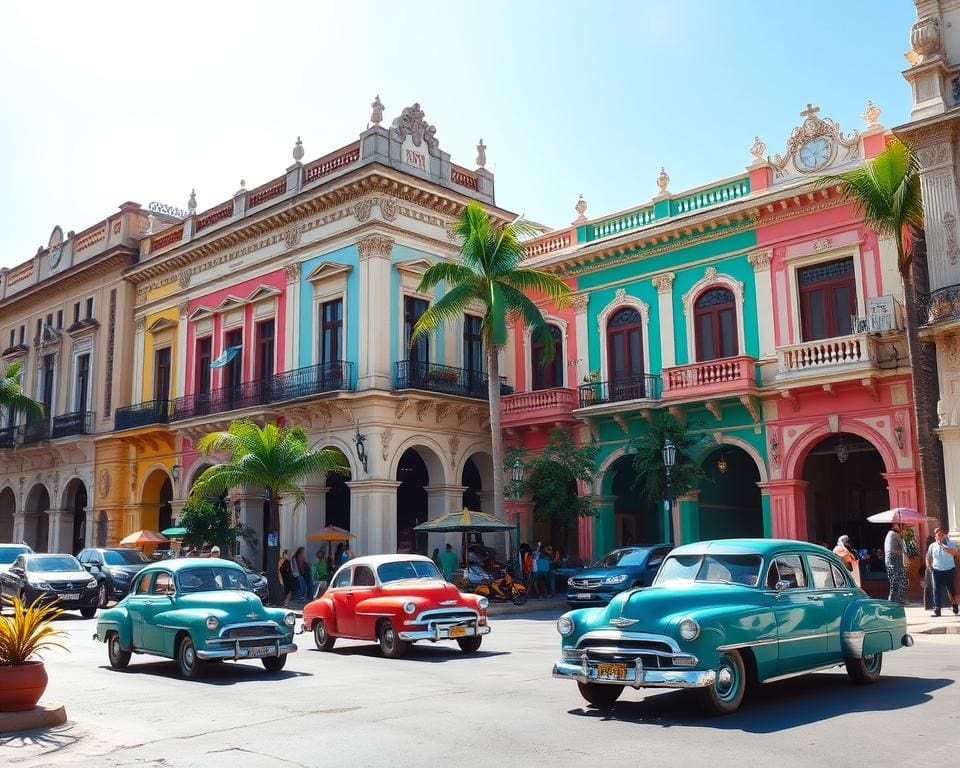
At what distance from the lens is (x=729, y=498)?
28281mm

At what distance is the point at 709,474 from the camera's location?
2792 centimetres

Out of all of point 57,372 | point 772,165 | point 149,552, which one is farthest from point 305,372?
point 57,372

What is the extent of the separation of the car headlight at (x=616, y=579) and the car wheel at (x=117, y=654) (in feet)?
35.5

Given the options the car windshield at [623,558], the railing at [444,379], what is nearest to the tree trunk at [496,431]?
the railing at [444,379]

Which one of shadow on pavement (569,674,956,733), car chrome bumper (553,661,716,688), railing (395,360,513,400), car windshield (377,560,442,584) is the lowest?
shadow on pavement (569,674,956,733)

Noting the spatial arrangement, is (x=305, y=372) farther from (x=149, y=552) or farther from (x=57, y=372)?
(x=57, y=372)

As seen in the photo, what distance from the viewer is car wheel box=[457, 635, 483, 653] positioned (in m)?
14.4

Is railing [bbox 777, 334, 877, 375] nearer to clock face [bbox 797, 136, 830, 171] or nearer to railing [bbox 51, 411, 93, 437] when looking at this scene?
clock face [bbox 797, 136, 830, 171]

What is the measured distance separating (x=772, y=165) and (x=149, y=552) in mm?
24006

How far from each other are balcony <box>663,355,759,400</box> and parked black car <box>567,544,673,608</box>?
14.2ft

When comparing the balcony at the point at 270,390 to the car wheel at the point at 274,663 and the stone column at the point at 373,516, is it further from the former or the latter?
the car wheel at the point at 274,663

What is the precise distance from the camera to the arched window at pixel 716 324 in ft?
83.7

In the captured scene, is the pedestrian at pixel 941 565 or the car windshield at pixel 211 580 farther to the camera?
the pedestrian at pixel 941 565

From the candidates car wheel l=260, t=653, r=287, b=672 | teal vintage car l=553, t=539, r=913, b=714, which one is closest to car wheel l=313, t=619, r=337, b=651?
car wheel l=260, t=653, r=287, b=672
